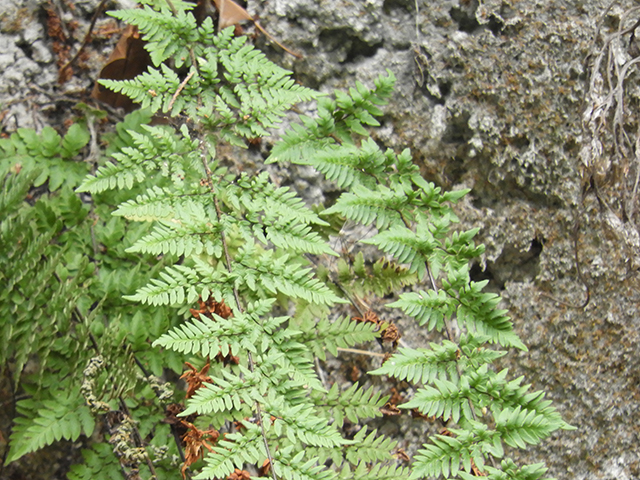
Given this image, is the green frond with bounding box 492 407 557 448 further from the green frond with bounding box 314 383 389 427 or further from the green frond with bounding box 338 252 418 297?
the green frond with bounding box 338 252 418 297

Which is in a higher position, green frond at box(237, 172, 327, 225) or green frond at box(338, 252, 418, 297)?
green frond at box(237, 172, 327, 225)

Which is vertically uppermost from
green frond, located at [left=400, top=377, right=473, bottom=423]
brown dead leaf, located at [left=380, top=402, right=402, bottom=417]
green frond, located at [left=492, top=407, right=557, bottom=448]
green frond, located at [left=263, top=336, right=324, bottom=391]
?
green frond, located at [left=492, top=407, right=557, bottom=448]

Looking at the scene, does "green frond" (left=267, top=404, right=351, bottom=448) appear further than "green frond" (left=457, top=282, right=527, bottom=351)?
No

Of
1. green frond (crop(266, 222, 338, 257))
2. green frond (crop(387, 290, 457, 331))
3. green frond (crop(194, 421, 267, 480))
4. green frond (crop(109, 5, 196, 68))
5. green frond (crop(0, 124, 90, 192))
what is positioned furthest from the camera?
green frond (crop(0, 124, 90, 192))

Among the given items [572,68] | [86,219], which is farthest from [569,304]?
[86,219]

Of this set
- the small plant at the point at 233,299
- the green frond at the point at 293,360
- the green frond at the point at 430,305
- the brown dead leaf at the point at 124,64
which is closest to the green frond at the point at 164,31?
the small plant at the point at 233,299

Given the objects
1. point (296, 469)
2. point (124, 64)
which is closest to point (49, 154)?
point (124, 64)

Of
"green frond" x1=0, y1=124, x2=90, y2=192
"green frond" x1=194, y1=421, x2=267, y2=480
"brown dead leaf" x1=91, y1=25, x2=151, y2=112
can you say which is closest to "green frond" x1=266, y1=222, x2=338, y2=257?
"green frond" x1=194, y1=421, x2=267, y2=480
